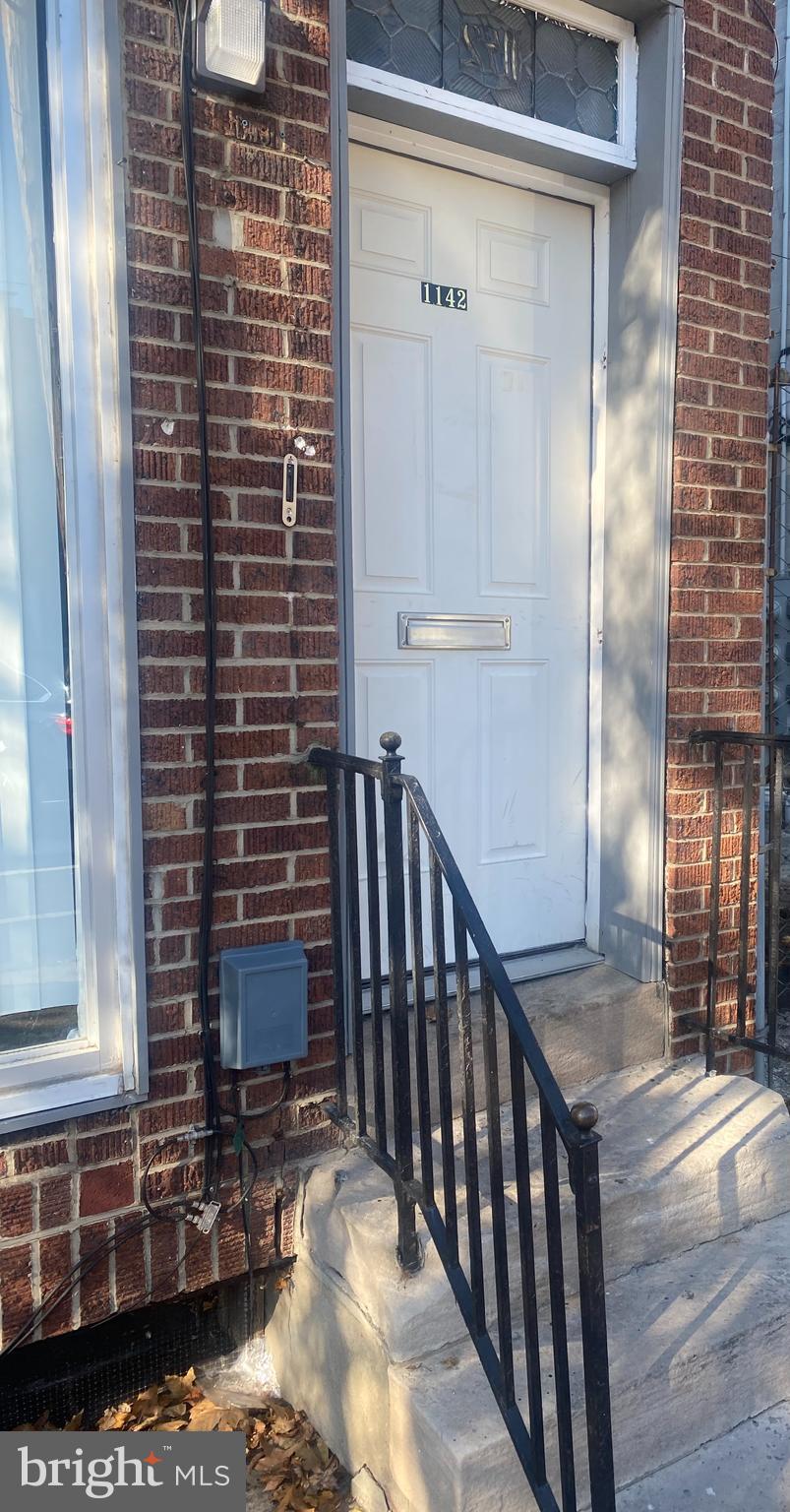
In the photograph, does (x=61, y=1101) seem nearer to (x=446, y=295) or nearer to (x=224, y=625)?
(x=224, y=625)

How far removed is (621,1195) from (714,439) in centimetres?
225

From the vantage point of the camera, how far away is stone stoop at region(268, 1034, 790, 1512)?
202 cm

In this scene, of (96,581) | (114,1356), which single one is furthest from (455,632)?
(114,1356)

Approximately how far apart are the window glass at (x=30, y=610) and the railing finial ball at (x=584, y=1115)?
1.26m

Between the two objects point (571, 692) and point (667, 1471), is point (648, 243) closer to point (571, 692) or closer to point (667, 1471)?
point (571, 692)

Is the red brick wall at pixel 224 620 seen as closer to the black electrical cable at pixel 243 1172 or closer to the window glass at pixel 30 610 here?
the black electrical cable at pixel 243 1172

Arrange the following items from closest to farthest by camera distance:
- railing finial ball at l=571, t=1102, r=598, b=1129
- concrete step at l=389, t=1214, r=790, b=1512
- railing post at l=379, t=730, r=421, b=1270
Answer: railing finial ball at l=571, t=1102, r=598, b=1129 < concrete step at l=389, t=1214, r=790, b=1512 < railing post at l=379, t=730, r=421, b=1270

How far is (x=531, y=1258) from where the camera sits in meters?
Answer: 1.81

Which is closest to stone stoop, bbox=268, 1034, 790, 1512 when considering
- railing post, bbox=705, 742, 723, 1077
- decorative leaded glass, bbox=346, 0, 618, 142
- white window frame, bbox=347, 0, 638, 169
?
railing post, bbox=705, 742, 723, 1077

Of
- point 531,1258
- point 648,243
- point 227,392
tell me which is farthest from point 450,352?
A: point 531,1258

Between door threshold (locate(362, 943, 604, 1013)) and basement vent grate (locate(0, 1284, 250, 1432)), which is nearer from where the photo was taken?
basement vent grate (locate(0, 1284, 250, 1432))

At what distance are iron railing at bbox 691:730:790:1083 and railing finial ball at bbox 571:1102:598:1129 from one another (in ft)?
5.62

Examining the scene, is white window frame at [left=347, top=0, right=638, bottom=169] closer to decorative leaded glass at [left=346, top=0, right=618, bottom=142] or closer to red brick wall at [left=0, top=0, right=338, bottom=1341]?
decorative leaded glass at [left=346, top=0, right=618, bottom=142]

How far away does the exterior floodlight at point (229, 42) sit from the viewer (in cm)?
223
